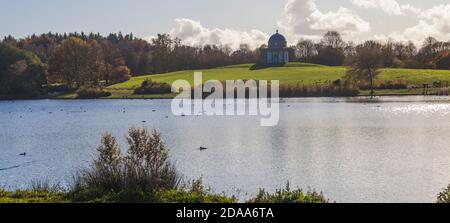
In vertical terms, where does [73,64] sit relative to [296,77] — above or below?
above

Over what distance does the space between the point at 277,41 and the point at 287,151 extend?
493ft

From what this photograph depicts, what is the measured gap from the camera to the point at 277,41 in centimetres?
18675

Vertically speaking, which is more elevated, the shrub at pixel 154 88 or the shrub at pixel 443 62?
the shrub at pixel 443 62

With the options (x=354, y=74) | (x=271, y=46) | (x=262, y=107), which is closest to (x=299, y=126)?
(x=262, y=107)

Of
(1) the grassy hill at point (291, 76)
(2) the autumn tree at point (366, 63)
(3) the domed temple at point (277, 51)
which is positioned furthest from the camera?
(3) the domed temple at point (277, 51)

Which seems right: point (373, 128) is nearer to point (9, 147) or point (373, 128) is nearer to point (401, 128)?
point (401, 128)

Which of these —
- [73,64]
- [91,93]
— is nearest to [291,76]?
[91,93]

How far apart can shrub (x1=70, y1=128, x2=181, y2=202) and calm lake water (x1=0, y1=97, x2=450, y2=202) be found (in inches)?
186

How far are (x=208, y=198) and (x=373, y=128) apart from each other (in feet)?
127

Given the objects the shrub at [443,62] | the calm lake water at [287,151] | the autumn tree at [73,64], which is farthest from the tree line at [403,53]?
the calm lake water at [287,151]

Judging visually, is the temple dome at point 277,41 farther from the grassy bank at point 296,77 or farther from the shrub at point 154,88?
the shrub at point 154,88

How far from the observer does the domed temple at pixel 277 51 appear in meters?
185

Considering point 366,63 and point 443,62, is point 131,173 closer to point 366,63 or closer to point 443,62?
point 366,63
